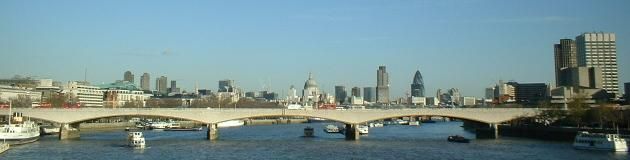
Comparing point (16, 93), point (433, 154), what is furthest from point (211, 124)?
point (16, 93)

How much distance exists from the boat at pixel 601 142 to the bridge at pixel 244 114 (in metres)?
26.5

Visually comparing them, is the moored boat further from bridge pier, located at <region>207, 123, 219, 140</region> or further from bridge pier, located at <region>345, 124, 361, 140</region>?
bridge pier, located at <region>345, 124, 361, 140</region>

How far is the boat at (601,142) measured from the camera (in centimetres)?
6794

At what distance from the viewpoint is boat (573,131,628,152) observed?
67.9 metres

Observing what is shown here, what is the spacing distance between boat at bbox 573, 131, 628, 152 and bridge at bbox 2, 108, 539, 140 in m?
26.5

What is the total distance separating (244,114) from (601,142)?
157ft

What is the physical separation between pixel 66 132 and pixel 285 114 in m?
30.1

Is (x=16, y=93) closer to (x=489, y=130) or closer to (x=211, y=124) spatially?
(x=211, y=124)

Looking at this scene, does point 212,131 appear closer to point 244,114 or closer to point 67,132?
point 244,114

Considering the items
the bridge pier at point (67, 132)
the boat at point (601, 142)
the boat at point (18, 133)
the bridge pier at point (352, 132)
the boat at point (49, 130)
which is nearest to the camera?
the boat at point (601, 142)

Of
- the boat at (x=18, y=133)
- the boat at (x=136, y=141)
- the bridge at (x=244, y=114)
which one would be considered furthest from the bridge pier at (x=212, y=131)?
the boat at (x=18, y=133)

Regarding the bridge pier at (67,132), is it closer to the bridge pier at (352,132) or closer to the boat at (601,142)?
the bridge pier at (352,132)

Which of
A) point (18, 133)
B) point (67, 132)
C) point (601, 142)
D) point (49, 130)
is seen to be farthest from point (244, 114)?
point (601, 142)

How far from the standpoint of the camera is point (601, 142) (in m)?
70.1
